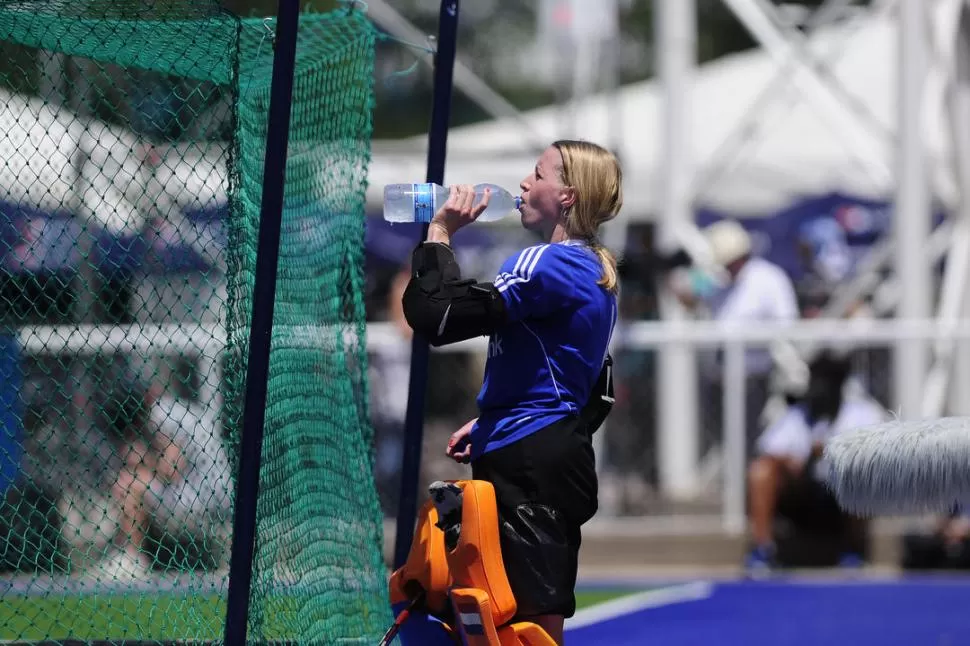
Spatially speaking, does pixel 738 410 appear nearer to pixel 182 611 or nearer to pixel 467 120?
pixel 182 611

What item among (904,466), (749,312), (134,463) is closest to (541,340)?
(904,466)

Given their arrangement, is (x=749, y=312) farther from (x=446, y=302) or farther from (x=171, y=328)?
(x=446, y=302)

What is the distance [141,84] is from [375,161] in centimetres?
878

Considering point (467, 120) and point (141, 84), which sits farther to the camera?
point (467, 120)

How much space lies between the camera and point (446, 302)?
4.21 metres

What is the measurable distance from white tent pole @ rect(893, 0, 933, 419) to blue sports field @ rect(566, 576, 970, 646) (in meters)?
2.59

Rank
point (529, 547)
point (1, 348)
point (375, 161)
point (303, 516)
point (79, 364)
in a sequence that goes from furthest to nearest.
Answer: point (375, 161)
point (79, 364)
point (1, 348)
point (303, 516)
point (529, 547)

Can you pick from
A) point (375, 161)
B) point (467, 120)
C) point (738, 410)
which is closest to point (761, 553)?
point (738, 410)

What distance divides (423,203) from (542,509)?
104cm

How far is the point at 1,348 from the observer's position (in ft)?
18.1

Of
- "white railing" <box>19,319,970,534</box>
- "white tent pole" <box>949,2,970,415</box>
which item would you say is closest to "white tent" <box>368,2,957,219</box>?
"white tent pole" <box>949,2,970,415</box>

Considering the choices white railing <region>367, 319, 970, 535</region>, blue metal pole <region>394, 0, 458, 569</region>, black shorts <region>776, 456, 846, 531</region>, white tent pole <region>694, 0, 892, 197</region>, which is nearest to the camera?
blue metal pole <region>394, 0, 458, 569</region>

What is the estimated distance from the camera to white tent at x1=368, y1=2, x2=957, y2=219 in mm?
14344

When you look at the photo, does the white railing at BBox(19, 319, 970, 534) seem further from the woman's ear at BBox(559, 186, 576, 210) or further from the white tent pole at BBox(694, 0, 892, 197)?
the woman's ear at BBox(559, 186, 576, 210)
